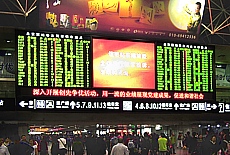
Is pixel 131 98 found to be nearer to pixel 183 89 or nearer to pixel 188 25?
pixel 183 89

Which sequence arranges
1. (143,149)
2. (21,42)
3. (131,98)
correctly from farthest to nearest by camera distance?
(143,149) → (131,98) → (21,42)

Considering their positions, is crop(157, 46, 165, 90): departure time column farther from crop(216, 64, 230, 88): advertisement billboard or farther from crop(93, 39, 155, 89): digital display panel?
crop(216, 64, 230, 88): advertisement billboard

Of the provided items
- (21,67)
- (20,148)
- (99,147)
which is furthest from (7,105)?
(99,147)

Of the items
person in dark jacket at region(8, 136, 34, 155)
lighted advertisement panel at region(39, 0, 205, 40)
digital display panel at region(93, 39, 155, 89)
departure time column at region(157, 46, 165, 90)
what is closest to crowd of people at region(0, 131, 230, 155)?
person in dark jacket at region(8, 136, 34, 155)

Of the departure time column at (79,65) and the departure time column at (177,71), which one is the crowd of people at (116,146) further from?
the departure time column at (177,71)

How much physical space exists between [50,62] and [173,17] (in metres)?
4.54

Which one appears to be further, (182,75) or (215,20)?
(215,20)

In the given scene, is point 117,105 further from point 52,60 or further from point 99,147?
point 99,147

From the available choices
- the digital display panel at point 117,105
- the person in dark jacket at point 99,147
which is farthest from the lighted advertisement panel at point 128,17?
the person in dark jacket at point 99,147

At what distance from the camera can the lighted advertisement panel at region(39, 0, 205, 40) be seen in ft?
47.4

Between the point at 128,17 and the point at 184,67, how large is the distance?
7.23 ft

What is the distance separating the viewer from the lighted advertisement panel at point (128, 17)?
14.4 meters

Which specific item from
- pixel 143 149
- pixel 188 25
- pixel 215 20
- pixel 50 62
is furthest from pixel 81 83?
pixel 143 149

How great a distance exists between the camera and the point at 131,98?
47.5 feet
